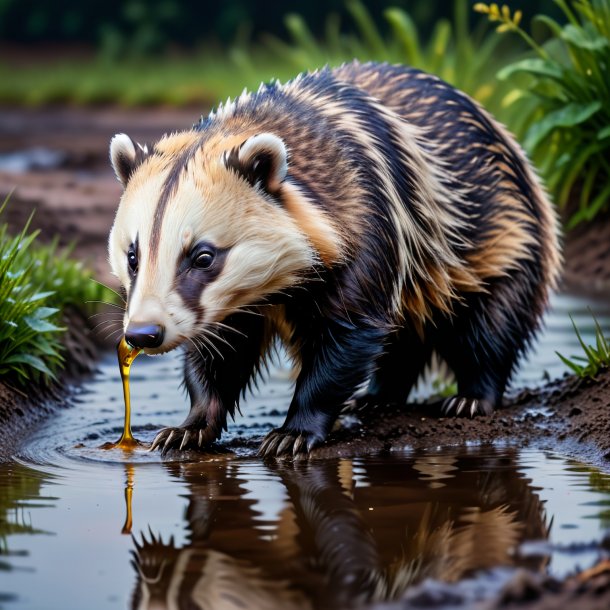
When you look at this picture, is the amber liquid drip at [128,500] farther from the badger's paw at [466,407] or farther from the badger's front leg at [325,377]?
the badger's paw at [466,407]

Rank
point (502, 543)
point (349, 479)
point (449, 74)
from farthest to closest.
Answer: point (449, 74) < point (349, 479) < point (502, 543)

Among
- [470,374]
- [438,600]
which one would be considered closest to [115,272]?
[470,374]

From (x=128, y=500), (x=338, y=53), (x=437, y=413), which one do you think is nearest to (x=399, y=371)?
(x=437, y=413)

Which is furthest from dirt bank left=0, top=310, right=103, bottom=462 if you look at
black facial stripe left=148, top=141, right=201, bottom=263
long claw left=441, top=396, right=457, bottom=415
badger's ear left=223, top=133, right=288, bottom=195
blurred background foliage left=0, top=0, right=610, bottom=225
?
blurred background foliage left=0, top=0, right=610, bottom=225

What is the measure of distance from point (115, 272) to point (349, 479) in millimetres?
1129

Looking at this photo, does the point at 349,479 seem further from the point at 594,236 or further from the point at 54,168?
the point at 54,168

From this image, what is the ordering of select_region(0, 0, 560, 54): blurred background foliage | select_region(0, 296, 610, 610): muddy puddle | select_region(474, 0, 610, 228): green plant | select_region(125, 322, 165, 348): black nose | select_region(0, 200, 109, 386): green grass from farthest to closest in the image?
select_region(0, 0, 560, 54): blurred background foliage < select_region(474, 0, 610, 228): green plant < select_region(0, 200, 109, 386): green grass < select_region(125, 322, 165, 348): black nose < select_region(0, 296, 610, 610): muddy puddle

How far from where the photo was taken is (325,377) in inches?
189

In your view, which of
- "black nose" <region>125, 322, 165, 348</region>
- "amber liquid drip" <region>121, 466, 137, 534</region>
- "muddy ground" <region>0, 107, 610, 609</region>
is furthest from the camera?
"black nose" <region>125, 322, 165, 348</region>

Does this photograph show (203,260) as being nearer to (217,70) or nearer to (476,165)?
(476,165)

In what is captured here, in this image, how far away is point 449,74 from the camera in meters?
10.1

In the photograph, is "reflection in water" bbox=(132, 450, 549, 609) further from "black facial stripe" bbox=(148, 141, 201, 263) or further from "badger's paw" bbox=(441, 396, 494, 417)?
"black facial stripe" bbox=(148, 141, 201, 263)

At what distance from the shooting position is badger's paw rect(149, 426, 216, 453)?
4.85m

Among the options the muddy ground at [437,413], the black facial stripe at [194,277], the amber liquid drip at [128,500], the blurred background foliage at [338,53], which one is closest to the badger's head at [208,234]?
the black facial stripe at [194,277]
